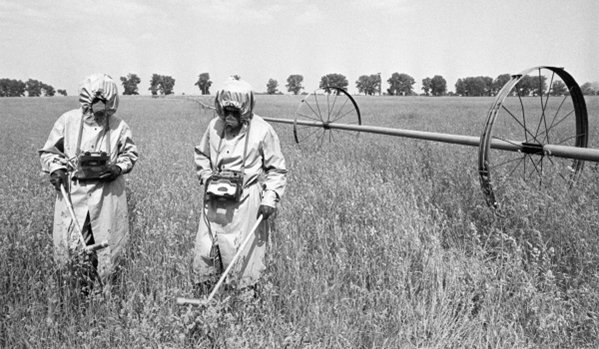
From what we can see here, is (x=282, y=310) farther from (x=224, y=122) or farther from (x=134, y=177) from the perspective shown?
(x=134, y=177)

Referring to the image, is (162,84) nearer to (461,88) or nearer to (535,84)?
(461,88)

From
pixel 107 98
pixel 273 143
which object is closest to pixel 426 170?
pixel 273 143

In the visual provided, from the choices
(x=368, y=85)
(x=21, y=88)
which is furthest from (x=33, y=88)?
(x=368, y=85)

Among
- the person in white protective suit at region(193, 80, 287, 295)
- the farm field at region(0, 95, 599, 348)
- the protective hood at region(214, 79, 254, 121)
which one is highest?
the protective hood at region(214, 79, 254, 121)

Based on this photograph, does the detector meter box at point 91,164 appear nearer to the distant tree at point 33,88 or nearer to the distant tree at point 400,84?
the distant tree at point 400,84

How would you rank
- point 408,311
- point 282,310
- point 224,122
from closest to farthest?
point 408,311, point 282,310, point 224,122

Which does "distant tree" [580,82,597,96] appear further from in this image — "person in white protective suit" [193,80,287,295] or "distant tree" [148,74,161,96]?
"distant tree" [148,74,161,96]

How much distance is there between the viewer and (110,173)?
9.66 feet

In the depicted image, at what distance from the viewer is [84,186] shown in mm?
2936

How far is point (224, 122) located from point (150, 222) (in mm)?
1727

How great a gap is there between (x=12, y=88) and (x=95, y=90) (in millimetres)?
138255

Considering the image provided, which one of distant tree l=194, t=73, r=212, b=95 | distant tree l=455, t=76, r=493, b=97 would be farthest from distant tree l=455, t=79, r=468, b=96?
distant tree l=194, t=73, r=212, b=95

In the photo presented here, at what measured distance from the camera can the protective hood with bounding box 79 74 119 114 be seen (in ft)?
9.43

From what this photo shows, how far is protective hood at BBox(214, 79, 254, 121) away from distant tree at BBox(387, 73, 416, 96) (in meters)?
115
